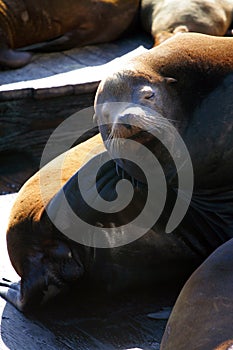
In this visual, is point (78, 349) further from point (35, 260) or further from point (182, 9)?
point (182, 9)

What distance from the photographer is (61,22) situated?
7.84 meters

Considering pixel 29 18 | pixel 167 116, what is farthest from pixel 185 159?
pixel 29 18

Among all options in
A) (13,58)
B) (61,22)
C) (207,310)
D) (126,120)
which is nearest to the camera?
(207,310)

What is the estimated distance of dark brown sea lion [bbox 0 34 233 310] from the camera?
11.2 feet

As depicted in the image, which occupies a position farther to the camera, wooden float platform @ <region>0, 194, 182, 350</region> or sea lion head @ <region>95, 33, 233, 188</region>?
wooden float platform @ <region>0, 194, 182, 350</region>

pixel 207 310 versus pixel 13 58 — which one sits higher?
pixel 207 310

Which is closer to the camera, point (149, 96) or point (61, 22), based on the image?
point (149, 96)

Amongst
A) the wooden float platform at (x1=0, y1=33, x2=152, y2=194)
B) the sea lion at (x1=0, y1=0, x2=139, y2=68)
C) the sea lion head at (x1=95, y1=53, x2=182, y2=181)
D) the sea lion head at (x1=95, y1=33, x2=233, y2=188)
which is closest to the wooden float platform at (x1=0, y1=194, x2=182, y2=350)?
the sea lion head at (x1=95, y1=33, x2=233, y2=188)

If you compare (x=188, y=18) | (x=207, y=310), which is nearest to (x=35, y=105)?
(x=188, y=18)

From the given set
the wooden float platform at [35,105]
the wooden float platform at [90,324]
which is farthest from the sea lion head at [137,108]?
the wooden float platform at [35,105]

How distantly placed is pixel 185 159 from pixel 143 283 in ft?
2.17

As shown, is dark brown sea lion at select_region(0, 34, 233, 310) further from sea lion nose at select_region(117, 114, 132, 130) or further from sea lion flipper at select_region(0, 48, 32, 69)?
sea lion flipper at select_region(0, 48, 32, 69)

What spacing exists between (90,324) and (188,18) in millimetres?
4149

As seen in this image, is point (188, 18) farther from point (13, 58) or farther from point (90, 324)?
point (90, 324)
